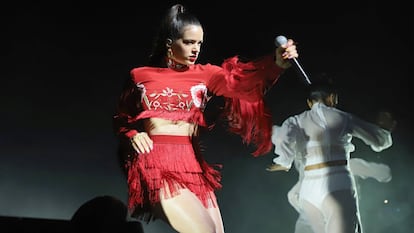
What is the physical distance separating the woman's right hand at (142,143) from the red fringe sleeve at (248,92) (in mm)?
256

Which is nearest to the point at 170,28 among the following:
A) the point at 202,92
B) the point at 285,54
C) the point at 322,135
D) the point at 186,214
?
the point at 202,92

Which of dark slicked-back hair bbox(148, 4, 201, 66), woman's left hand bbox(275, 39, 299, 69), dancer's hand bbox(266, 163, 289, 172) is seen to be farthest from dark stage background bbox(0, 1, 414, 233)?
woman's left hand bbox(275, 39, 299, 69)

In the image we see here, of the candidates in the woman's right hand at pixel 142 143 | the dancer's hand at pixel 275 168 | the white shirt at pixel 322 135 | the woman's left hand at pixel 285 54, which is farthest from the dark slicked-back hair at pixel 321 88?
the woman's right hand at pixel 142 143

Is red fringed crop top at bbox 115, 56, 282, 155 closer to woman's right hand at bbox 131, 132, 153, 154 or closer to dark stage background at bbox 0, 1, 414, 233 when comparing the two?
woman's right hand at bbox 131, 132, 153, 154

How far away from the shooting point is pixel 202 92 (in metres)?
1.77

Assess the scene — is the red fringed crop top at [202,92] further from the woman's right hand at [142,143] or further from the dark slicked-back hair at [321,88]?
the dark slicked-back hair at [321,88]

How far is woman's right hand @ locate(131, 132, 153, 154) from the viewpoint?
5.45ft

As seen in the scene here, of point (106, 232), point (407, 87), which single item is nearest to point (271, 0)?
point (407, 87)

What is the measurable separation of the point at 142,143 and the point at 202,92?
24cm

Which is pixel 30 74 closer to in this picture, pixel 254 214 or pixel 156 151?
pixel 156 151

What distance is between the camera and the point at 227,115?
1.85 m

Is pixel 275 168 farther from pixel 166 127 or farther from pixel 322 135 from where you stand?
pixel 166 127

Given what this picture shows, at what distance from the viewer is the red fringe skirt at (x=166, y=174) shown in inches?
64.6

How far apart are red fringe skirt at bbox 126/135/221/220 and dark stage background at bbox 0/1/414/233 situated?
1.93 feet
